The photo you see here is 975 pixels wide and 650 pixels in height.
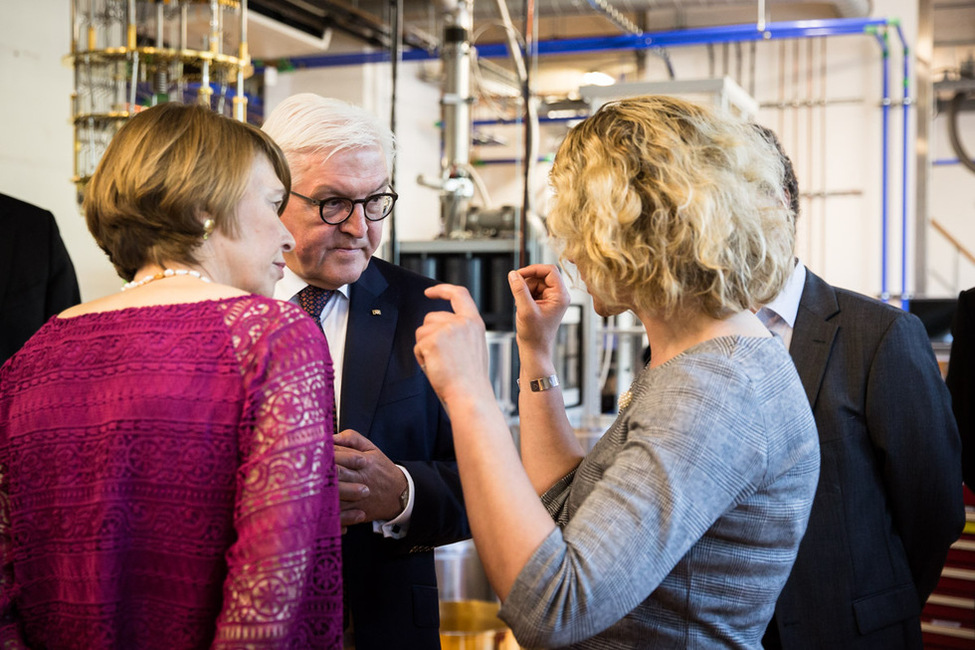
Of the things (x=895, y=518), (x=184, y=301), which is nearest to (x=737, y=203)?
(x=184, y=301)

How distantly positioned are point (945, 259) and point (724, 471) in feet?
39.5

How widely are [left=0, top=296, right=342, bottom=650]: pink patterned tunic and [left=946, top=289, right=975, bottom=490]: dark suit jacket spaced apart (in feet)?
5.97

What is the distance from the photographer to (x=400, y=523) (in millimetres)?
1678

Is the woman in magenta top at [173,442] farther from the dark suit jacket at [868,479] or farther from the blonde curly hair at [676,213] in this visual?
the dark suit jacket at [868,479]

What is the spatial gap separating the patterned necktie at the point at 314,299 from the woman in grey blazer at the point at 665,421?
64 centimetres

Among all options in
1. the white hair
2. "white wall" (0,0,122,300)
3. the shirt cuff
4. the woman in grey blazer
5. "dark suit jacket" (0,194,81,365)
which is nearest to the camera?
the woman in grey blazer

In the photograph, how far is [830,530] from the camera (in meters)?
1.71

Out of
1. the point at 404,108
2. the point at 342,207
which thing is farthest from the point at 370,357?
the point at 404,108

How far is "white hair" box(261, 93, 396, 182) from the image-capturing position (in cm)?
177

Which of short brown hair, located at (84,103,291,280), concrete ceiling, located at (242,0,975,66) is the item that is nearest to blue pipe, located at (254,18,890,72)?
concrete ceiling, located at (242,0,975,66)

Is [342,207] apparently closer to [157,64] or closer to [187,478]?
[187,478]

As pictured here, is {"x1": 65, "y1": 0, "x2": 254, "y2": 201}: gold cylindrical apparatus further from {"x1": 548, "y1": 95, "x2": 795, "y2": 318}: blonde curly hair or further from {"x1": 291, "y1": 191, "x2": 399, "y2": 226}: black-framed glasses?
{"x1": 548, "y1": 95, "x2": 795, "y2": 318}: blonde curly hair

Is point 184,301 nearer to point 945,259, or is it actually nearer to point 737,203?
point 737,203

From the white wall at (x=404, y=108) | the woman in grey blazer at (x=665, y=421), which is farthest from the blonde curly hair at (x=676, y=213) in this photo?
the white wall at (x=404, y=108)
